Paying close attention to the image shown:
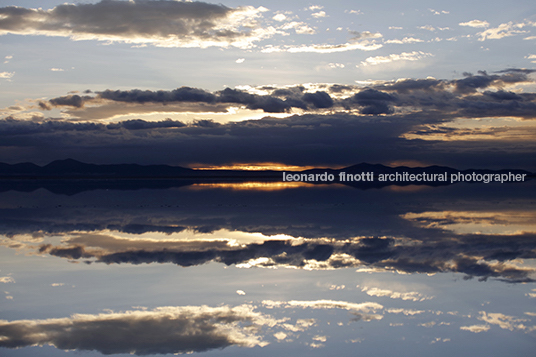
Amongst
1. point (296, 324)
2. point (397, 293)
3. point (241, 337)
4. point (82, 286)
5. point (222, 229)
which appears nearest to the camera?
point (241, 337)

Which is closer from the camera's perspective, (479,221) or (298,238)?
(298,238)

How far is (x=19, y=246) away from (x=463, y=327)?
1192 cm

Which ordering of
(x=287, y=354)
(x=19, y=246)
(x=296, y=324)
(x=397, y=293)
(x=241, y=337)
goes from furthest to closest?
(x=19, y=246), (x=397, y=293), (x=296, y=324), (x=241, y=337), (x=287, y=354)

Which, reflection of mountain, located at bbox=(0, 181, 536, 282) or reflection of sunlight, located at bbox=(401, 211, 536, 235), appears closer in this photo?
reflection of mountain, located at bbox=(0, 181, 536, 282)

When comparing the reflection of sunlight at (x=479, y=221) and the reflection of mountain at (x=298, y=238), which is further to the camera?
the reflection of sunlight at (x=479, y=221)

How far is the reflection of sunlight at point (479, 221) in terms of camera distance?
15.4 metres

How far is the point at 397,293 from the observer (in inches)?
316

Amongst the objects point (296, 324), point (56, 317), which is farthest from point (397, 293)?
point (56, 317)

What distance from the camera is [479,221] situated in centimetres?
1784

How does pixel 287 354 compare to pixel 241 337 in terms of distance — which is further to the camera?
pixel 241 337

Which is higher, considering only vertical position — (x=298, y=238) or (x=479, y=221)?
(x=298, y=238)

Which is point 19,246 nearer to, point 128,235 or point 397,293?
point 128,235

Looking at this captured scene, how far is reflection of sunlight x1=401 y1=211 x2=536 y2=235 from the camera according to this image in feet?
50.6

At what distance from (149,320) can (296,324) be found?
2316 millimetres
